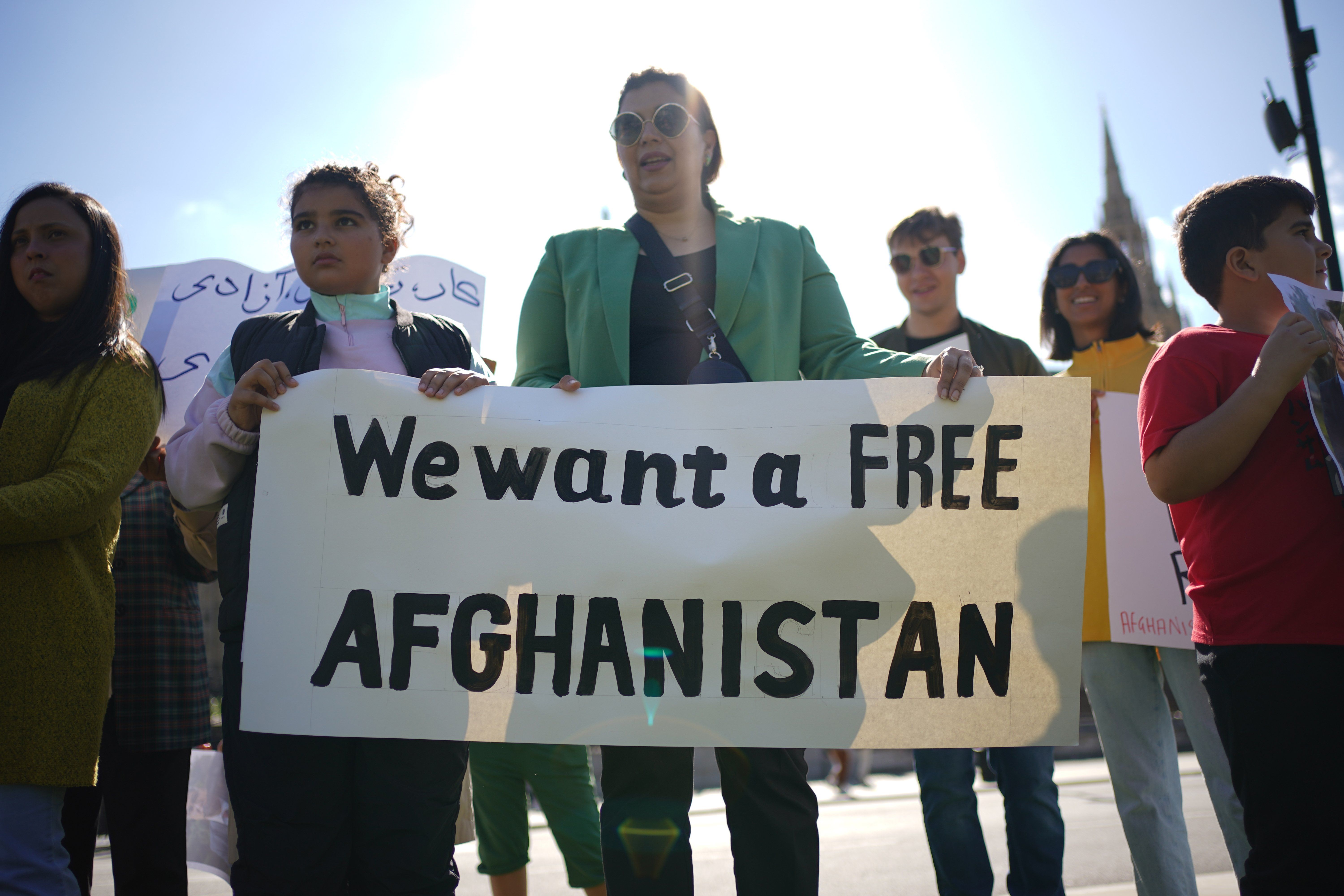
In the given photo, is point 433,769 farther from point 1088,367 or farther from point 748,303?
point 1088,367

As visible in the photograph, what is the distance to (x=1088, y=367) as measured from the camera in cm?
335

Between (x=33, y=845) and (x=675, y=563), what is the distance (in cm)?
148

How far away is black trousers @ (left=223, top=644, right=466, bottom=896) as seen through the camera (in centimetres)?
191

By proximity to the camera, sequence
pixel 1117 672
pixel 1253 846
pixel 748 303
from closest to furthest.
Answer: pixel 1253 846, pixel 748 303, pixel 1117 672

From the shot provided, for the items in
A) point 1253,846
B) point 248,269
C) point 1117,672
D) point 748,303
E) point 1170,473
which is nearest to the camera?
point 1253,846

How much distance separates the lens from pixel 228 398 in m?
2.18

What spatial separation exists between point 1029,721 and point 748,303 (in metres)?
1.19

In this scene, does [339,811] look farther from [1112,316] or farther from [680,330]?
[1112,316]

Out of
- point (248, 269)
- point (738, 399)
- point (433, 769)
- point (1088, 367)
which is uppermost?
point (248, 269)

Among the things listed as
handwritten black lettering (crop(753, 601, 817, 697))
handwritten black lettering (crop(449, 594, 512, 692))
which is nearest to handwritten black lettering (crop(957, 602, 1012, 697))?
handwritten black lettering (crop(753, 601, 817, 697))

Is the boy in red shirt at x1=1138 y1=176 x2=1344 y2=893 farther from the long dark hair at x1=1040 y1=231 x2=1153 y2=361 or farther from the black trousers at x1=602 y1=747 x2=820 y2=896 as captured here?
the long dark hair at x1=1040 y1=231 x2=1153 y2=361

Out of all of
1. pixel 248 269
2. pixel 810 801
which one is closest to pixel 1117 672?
pixel 810 801

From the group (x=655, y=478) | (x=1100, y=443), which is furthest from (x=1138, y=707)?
(x=655, y=478)

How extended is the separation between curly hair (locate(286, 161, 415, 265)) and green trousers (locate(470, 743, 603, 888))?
5.68ft
